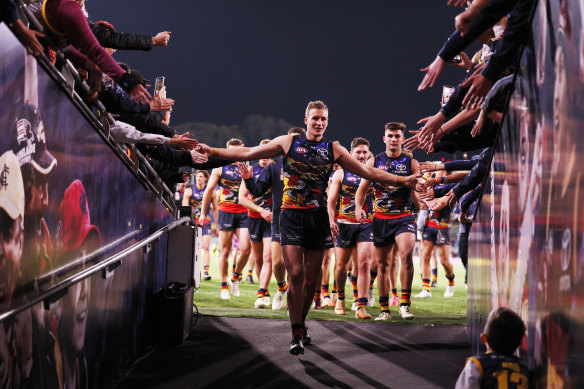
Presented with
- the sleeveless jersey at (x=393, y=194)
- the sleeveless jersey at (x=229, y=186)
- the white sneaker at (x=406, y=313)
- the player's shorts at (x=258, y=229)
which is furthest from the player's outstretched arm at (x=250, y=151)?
the sleeveless jersey at (x=229, y=186)

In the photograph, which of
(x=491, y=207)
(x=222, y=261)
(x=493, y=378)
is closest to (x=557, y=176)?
(x=493, y=378)

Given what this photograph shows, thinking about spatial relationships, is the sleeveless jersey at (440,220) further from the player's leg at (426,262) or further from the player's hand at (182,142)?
the player's hand at (182,142)

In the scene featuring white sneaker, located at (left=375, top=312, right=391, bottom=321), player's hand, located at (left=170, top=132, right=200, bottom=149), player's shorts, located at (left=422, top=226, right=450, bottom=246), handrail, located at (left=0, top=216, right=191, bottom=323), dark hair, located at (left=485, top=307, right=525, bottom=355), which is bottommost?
white sneaker, located at (left=375, top=312, right=391, bottom=321)

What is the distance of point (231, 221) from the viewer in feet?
34.7

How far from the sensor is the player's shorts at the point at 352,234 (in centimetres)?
866

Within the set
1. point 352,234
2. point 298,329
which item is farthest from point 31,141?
point 352,234

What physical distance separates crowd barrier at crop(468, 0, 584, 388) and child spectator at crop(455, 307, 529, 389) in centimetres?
5

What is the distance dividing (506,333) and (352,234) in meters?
6.46

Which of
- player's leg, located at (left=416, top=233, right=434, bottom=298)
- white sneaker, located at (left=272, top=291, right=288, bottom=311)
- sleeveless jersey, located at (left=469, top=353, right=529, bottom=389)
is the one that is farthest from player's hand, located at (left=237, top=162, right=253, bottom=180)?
player's leg, located at (left=416, top=233, right=434, bottom=298)

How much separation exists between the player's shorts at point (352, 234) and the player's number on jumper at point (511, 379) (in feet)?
20.8

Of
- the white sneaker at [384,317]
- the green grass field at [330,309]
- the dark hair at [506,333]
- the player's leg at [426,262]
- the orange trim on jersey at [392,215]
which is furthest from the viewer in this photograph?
the player's leg at [426,262]

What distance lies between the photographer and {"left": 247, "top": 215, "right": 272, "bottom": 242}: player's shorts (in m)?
9.49

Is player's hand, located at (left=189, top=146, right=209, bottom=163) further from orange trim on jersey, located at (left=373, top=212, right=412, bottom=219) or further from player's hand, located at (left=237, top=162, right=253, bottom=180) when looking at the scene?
orange trim on jersey, located at (left=373, top=212, right=412, bottom=219)

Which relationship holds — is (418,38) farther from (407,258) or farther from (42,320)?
(42,320)
